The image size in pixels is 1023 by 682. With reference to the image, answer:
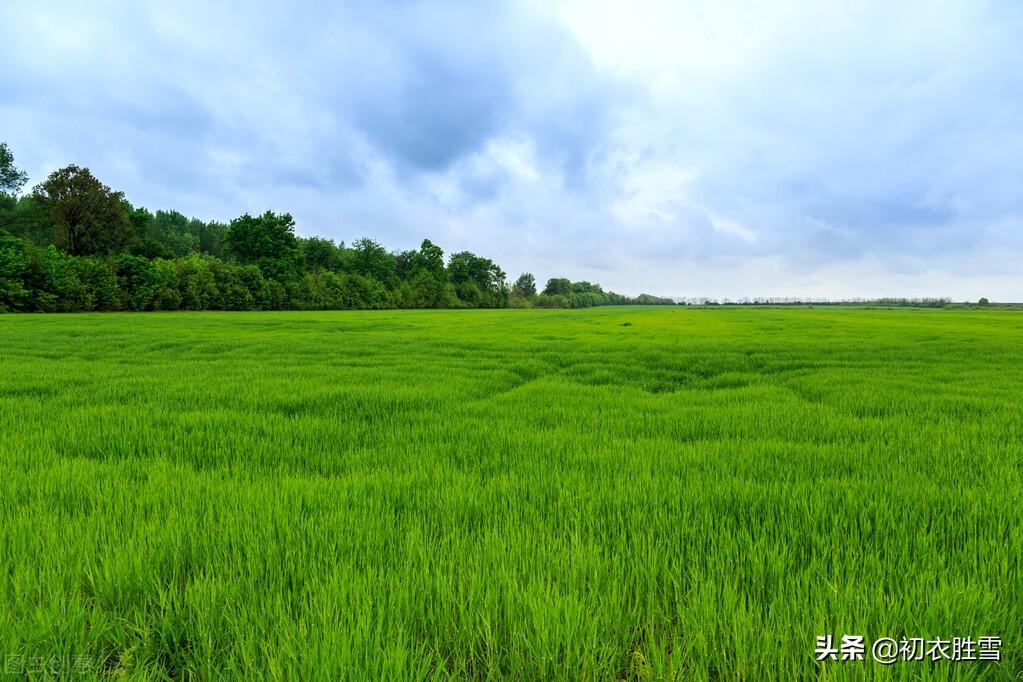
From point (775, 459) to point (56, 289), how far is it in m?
55.3

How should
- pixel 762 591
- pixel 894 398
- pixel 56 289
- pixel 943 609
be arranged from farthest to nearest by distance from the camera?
pixel 56 289, pixel 894 398, pixel 762 591, pixel 943 609

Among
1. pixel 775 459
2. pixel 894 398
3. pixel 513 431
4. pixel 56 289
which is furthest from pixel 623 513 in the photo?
pixel 56 289

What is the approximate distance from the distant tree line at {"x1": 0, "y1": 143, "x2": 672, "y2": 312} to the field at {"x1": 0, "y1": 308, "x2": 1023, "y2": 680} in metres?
48.8

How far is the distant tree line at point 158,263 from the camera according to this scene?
3978 cm

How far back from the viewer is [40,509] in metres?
2.59

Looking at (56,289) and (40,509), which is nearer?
(40,509)

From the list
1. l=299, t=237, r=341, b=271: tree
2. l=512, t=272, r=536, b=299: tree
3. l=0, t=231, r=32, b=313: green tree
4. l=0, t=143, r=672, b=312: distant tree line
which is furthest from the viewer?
l=512, t=272, r=536, b=299: tree

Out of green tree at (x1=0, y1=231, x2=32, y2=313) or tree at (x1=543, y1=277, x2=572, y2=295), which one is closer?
green tree at (x1=0, y1=231, x2=32, y2=313)

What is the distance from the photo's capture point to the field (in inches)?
61.1

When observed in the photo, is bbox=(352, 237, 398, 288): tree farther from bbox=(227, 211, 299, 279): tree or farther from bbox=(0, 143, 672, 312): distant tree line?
bbox=(227, 211, 299, 279): tree

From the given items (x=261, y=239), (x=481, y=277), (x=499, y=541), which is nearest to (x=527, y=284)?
(x=481, y=277)

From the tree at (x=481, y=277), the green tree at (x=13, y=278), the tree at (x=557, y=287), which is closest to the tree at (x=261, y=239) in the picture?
the green tree at (x=13, y=278)

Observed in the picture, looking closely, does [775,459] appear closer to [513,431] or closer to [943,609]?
[943,609]

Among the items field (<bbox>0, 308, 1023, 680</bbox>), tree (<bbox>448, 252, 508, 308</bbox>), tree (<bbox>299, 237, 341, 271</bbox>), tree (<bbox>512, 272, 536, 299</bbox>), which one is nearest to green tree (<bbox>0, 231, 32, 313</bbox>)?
field (<bbox>0, 308, 1023, 680</bbox>)
